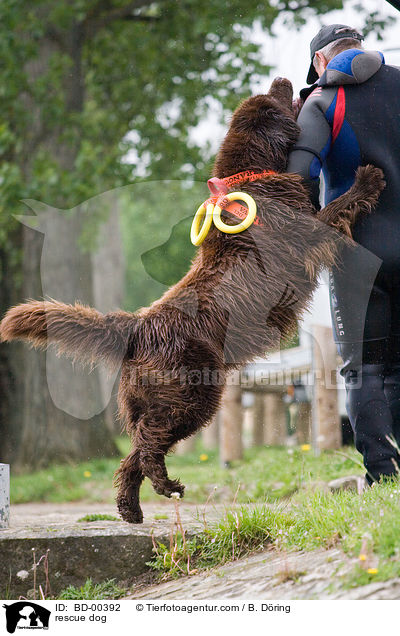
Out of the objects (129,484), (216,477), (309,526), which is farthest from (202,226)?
(216,477)

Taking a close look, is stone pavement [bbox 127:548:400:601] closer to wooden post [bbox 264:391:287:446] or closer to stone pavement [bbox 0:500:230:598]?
stone pavement [bbox 0:500:230:598]

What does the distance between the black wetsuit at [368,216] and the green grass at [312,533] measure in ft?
1.02

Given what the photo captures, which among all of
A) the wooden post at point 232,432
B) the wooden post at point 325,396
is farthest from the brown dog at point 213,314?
the wooden post at point 232,432

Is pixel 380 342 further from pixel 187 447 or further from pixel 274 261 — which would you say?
pixel 187 447

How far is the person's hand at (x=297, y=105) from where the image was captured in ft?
9.51

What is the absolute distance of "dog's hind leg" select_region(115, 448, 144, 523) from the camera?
2.74 meters

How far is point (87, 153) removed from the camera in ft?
21.0

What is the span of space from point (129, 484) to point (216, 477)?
254 cm

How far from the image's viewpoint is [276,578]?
2289mm

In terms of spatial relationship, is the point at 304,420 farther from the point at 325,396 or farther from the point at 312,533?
the point at 312,533

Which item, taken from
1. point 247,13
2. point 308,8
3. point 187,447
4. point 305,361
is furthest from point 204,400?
point 187,447

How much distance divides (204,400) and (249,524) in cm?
55

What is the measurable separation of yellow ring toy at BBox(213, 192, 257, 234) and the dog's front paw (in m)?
0.45

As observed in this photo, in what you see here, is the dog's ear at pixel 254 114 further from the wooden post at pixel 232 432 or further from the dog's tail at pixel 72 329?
the wooden post at pixel 232 432
